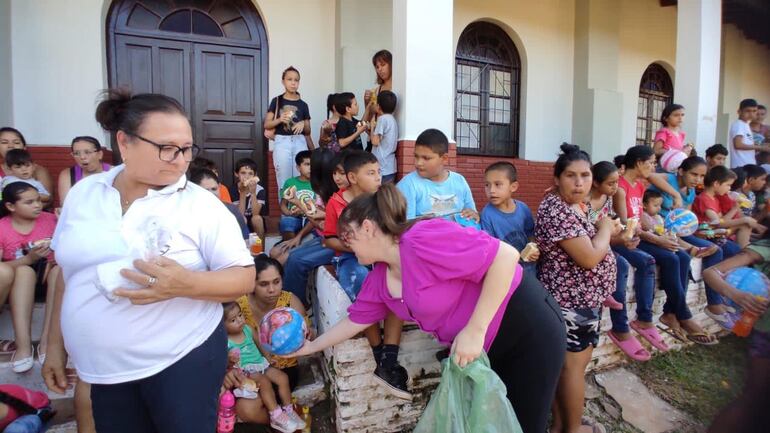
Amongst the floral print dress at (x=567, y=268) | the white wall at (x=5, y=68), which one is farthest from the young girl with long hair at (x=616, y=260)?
the white wall at (x=5, y=68)

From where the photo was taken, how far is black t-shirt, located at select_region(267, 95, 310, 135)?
5.20 m

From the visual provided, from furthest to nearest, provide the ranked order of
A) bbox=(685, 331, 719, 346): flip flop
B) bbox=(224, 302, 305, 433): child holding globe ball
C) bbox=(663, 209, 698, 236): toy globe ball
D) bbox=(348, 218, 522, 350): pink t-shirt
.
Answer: bbox=(663, 209, 698, 236): toy globe ball, bbox=(685, 331, 719, 346): flip flop, bbox=(224, 302, 305, 433): child holding globe ball, bbox=(348, 218, 522, 350): pink t-shirt

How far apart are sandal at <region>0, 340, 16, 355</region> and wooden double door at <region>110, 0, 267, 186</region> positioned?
312 centimetres

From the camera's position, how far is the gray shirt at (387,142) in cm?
457

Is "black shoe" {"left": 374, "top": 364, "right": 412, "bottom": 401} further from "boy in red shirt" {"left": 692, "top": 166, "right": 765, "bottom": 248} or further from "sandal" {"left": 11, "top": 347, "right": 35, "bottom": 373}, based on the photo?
"boy in red shirt" {"left": 692, "top": 166, "right": 765, "bottom": 248}

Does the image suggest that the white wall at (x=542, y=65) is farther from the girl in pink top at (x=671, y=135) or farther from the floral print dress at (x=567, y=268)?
the floral print dress at (x=567, y=268)

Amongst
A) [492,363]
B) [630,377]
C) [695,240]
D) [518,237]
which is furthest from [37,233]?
[695,240]

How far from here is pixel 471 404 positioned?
175 cm

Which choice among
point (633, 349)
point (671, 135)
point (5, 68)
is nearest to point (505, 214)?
point (633, 349)

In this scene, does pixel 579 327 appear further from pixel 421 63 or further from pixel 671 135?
pixel 671 135

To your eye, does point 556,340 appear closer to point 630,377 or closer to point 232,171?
point 630,377

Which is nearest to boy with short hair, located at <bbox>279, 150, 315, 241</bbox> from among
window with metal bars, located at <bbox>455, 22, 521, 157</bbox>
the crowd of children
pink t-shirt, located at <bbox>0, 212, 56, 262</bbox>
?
the crowd of children

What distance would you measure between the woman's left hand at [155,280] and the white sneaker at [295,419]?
1.64 m

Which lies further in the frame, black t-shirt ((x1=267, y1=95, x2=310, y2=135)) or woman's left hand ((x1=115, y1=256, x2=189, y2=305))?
black t-shirt ((x1=267, y1=95, x2=310, y2=135))
